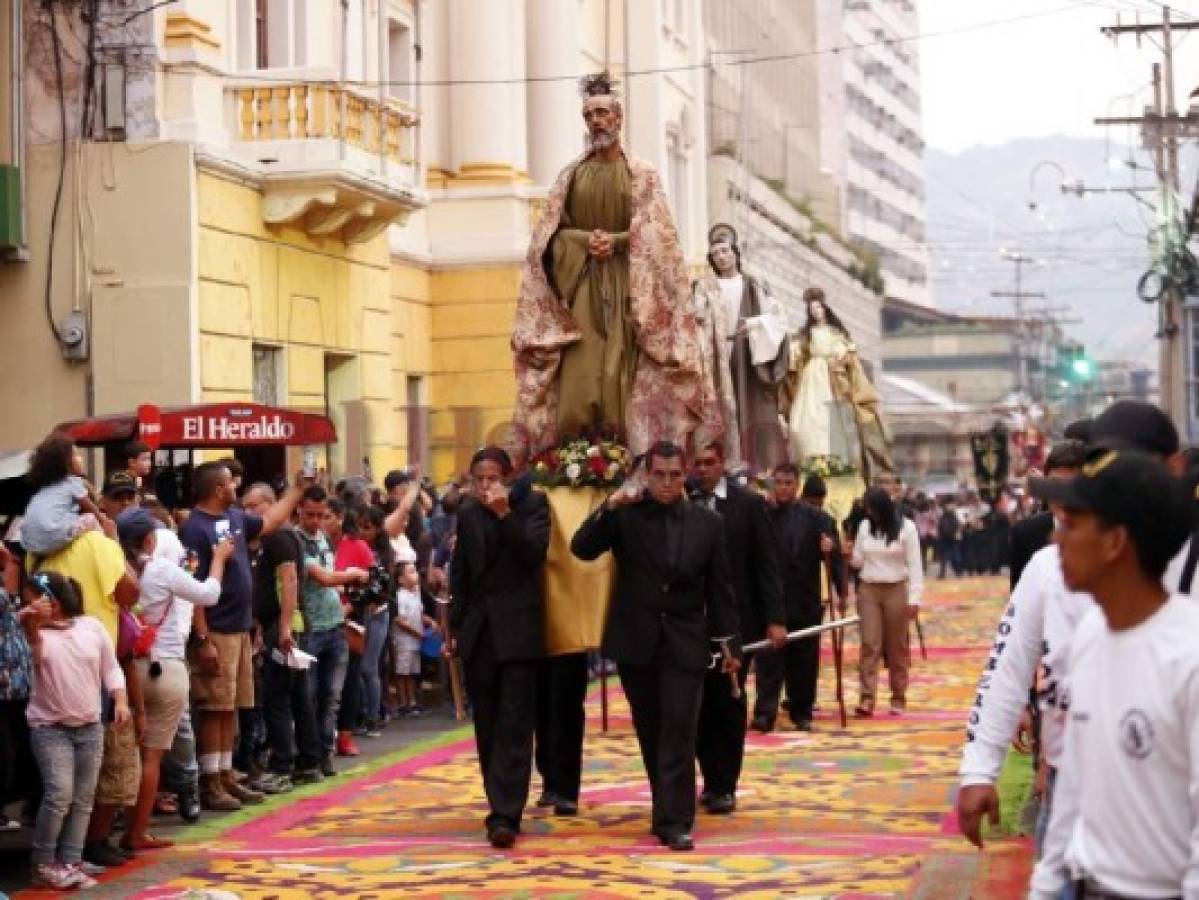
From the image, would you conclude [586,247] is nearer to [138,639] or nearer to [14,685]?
[138,639]

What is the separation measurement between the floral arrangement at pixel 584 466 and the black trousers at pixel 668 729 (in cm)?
136

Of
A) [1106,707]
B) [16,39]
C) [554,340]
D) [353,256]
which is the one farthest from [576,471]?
[353,256]

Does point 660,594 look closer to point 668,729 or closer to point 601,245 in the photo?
point 668,729

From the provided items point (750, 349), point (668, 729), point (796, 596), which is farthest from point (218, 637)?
point (750, 349)

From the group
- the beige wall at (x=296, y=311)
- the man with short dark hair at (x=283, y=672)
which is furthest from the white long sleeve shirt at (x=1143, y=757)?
the beige wall at (x=296, y=311)

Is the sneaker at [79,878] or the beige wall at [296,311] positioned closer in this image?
the sneaker at [79,878]

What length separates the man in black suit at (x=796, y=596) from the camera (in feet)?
60.3

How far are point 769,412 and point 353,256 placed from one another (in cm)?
821

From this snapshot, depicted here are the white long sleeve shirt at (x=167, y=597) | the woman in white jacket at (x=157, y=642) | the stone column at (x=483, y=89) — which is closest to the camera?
the woman in white jacket at (x=157, y=642)

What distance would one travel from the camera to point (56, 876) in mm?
11602

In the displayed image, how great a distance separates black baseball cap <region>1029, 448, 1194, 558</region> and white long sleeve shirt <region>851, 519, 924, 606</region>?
14146 mm

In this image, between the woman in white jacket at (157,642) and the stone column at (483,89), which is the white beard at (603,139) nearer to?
the woman in white jacket at (157,642)

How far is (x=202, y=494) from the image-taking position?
14.3 metres

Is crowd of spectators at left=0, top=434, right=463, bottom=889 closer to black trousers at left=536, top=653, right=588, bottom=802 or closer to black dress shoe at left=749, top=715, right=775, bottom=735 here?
black trousers at left=536, top=653, right=588, bottom=802
